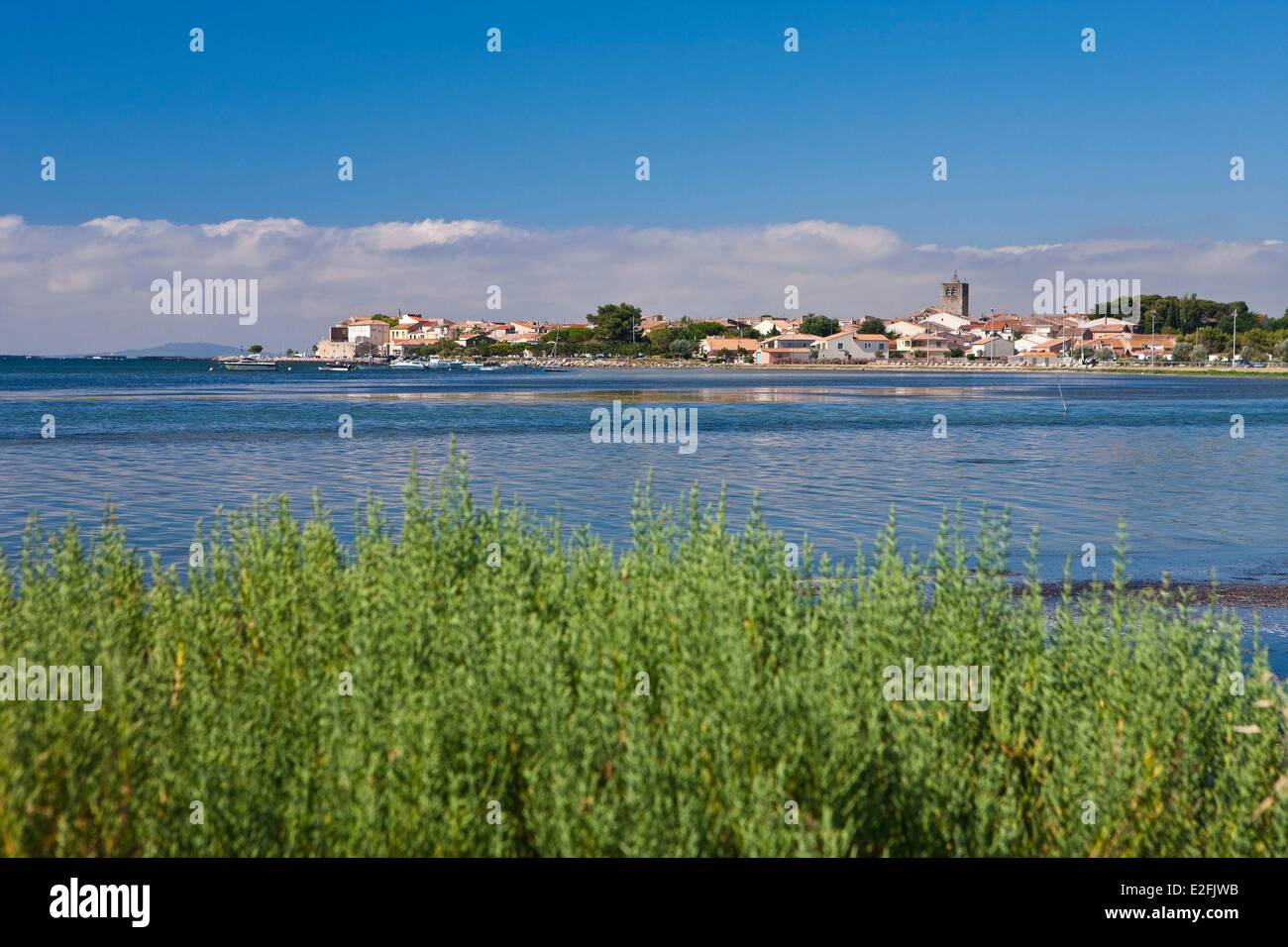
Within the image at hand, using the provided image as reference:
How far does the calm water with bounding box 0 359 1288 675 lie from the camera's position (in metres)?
24.0

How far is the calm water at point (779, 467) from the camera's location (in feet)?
78.7

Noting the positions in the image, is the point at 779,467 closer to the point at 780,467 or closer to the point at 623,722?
the point at 780,467

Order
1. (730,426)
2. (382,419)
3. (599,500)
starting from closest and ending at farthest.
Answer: (599,500) → (730,426) → (382,419)

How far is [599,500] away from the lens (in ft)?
93.0

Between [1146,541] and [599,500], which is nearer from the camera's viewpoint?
[1146,541]

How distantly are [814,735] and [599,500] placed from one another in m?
22.2

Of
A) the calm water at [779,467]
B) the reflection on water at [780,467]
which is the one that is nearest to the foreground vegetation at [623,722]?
the calm water at [779,467]

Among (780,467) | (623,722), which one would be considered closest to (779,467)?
(780,467)

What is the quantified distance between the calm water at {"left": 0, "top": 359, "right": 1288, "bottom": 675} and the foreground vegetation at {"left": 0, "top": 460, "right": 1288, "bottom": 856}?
2881 millimetres

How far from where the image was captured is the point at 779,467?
38.1 meters

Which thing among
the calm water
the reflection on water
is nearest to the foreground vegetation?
the calm water
